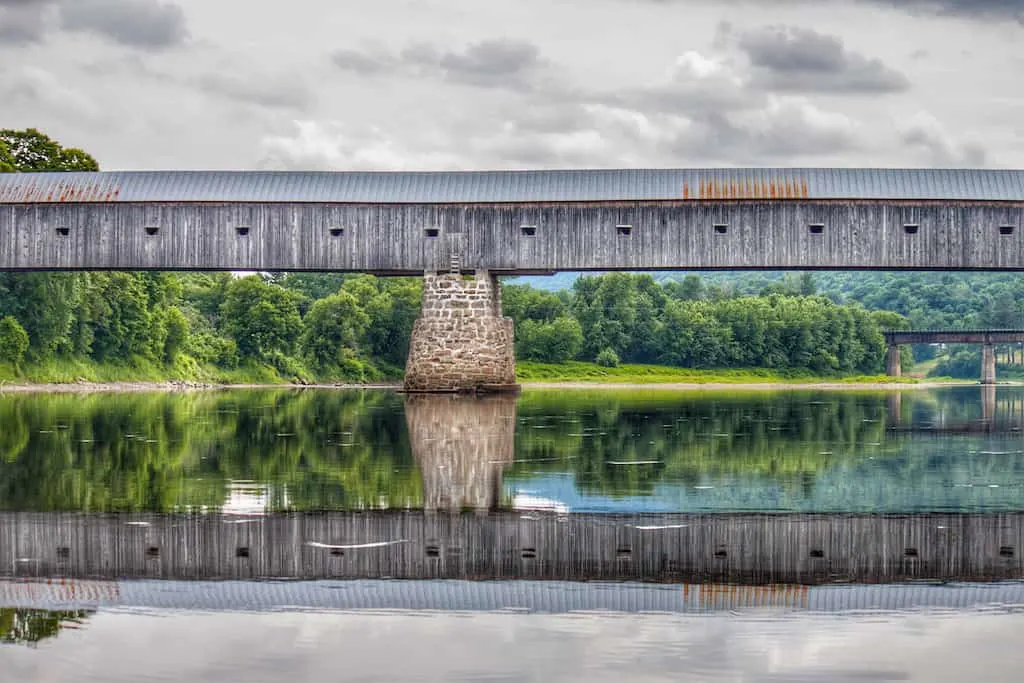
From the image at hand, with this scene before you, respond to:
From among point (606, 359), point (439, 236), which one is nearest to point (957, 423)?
point (439, 236)

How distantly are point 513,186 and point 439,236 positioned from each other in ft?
10.1

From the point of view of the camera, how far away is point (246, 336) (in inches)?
3371

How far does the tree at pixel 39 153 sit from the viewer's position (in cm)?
6800

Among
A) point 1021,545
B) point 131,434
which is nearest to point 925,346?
point 131,434

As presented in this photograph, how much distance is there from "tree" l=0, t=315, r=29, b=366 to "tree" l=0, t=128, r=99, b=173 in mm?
10358

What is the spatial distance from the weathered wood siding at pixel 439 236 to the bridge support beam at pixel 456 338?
802mm

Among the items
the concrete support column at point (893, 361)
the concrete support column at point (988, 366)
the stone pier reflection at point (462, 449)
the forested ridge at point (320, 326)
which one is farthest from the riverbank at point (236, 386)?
the stone pier reflection at point (462, 449)

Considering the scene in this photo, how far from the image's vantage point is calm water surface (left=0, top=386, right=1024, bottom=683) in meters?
7.96

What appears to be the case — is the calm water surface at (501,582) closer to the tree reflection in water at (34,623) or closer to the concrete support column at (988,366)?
the tree reflection in water at (34,623)

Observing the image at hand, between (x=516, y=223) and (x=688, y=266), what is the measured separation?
19.5ft

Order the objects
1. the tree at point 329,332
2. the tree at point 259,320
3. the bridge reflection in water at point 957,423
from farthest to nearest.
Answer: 1. the tree at point 329,332
2. the tree at point 259,320
3. the bridge reflection in water at point 957,423

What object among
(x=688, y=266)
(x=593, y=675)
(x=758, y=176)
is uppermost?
(x=758, y=176)

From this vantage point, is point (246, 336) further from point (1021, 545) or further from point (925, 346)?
point (925, 346)

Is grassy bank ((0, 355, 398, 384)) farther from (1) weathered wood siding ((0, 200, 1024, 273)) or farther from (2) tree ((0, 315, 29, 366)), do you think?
(1) weathered wood siding ((0, 200, 1024, 273))
